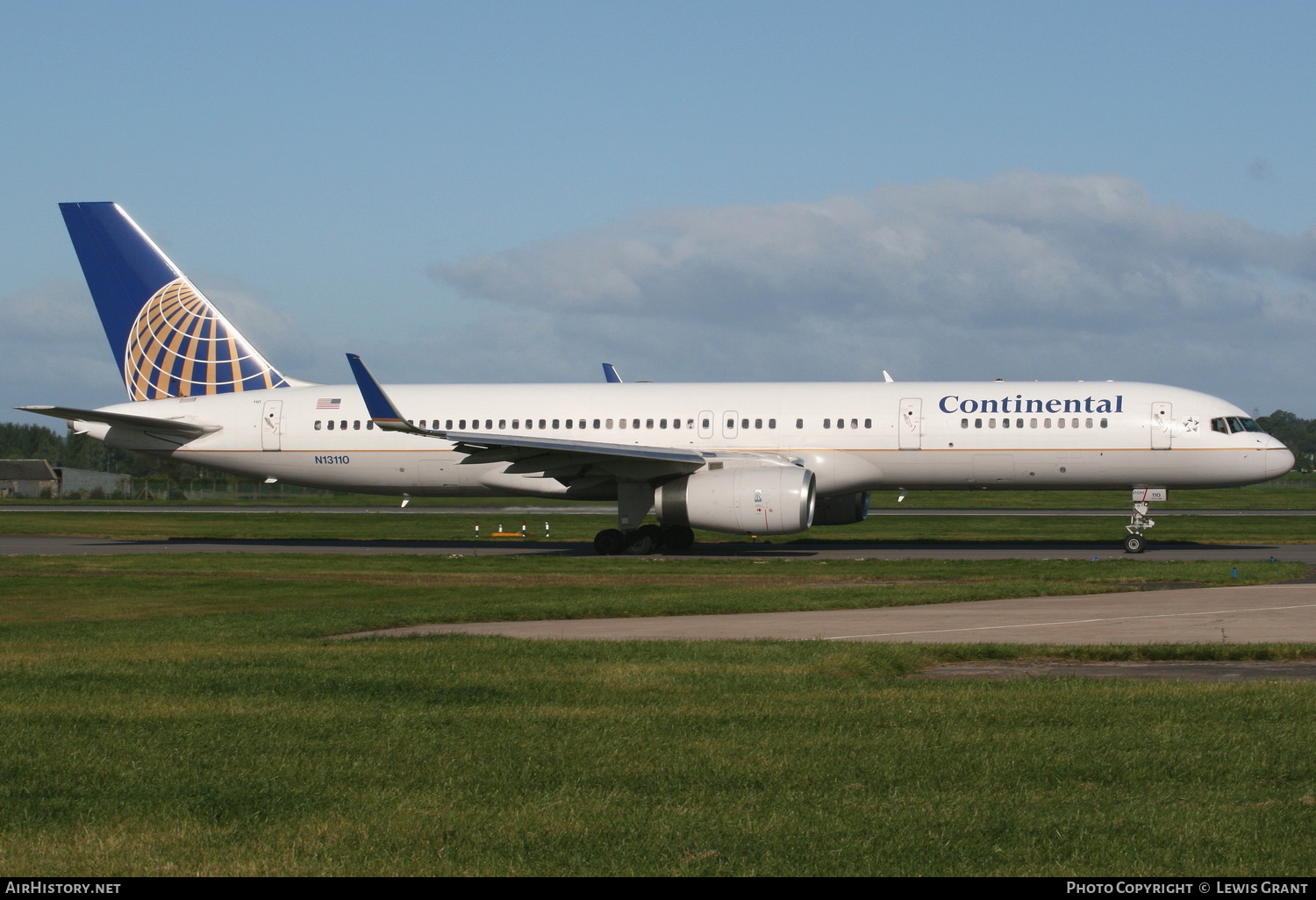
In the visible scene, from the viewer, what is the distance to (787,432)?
1233 inches

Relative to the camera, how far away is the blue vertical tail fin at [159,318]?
117ft

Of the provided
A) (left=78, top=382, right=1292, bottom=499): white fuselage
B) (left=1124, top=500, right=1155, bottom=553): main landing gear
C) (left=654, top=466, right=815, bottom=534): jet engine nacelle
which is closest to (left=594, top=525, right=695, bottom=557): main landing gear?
(left=654, top=466, right=815, bottom=534): jet engine nacelle

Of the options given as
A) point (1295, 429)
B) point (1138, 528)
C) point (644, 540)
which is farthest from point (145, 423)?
point (1295, 429)

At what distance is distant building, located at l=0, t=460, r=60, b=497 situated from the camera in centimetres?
10725

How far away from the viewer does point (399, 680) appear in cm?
1154

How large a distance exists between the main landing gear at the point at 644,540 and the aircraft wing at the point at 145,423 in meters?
11.2

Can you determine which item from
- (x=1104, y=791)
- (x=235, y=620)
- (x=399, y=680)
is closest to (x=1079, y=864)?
(x=1104, y=791)

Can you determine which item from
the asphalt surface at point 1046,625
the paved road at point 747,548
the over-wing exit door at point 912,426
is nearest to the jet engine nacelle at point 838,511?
the paved road at point 747,548

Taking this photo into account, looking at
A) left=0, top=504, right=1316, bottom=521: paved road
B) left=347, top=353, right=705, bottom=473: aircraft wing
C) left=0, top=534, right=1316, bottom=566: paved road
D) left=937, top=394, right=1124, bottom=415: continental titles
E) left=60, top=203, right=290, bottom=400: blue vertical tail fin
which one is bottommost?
left=0, top=534, right=1316, bottom=566: paved road

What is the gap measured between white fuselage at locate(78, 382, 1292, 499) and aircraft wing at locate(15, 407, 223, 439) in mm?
278

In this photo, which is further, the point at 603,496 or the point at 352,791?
the point at 603,496

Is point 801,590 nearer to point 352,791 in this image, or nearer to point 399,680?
point 399,680

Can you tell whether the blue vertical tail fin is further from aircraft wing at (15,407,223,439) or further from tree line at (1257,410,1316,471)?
tree line at (1257,410,1316,471)
